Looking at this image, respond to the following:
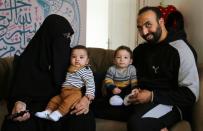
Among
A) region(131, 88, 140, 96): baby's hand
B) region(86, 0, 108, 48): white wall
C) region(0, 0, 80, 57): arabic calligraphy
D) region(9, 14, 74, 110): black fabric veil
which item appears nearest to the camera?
region(131, 88, 140, 96): baby's hand

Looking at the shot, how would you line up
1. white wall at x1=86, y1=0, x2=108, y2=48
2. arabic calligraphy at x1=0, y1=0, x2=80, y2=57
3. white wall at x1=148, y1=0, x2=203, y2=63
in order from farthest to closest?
white wall at x1=86, y1=0, x2=108, y2=48 → arabic calligraphy at x1=0, y1=0, x2=80, y2=57 → white wall at x1=148, y1=0, x2=203, y2=63

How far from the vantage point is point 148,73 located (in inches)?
87.3

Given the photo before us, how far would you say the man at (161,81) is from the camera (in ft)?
6.53

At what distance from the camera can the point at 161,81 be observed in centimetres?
214

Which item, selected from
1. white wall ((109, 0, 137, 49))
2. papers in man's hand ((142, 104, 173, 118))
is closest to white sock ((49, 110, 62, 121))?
papers in man's hand ((142, 104, 173, 118))

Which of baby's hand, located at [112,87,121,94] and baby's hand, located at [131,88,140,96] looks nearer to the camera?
baby's hand, located at [131,88,140,96]

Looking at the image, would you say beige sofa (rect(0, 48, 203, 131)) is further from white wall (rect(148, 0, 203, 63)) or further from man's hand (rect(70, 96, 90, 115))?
white wall (rect(148, 0, 203, 63))

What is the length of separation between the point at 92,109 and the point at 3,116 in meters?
0.60

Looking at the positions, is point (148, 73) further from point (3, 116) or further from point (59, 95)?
point (3, 116)

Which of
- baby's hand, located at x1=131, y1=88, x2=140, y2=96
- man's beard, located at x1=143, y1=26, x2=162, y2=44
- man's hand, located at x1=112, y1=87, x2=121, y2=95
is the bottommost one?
man's hand, located at x1=112, y1=87, x2=121, y2=95

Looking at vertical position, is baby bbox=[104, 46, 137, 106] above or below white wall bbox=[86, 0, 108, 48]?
below

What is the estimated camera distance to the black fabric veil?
7.13ft

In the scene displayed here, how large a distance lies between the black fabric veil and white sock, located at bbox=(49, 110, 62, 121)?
0.80 feet

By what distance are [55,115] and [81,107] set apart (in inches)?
6.6
